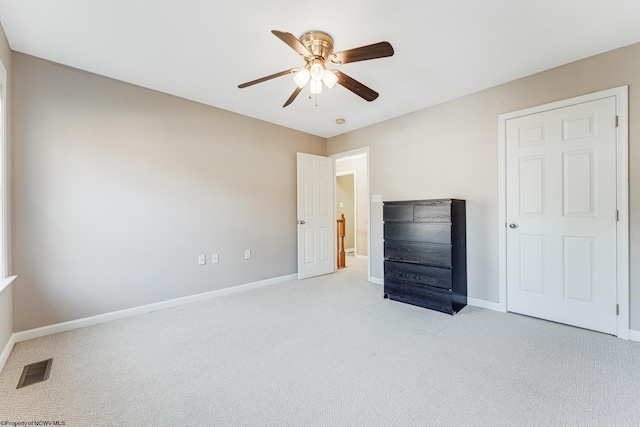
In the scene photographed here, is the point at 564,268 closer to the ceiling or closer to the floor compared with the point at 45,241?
closer to the floor

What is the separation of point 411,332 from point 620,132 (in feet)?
7.95

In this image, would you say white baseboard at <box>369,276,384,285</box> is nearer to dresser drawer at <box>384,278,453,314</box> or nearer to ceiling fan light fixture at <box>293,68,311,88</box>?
dresser drawer at <box>384,278,453,314</box>

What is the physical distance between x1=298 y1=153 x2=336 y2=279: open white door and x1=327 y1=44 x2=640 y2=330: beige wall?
84 centimetres

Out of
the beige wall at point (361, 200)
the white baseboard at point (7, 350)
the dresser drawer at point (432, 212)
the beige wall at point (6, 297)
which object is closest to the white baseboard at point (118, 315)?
the white baseboard at point (7, 350)

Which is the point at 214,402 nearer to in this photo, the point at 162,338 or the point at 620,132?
the point at 162,338

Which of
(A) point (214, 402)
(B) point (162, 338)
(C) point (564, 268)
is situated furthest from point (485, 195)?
(B) point (162, 338)

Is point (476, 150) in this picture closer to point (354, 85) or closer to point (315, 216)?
point (354, 85)

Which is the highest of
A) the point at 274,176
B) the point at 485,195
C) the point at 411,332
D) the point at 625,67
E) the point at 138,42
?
the point at 138,42

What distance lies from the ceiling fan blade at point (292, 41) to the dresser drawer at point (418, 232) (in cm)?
210

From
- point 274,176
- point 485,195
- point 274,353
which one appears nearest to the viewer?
point 274,353

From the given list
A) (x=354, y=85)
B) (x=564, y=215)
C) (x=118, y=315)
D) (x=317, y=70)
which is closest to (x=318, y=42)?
(x=317, y=70)

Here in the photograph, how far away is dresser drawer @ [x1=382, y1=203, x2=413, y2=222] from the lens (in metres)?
3.17

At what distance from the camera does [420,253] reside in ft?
10.0

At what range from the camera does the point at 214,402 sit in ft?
5.08
